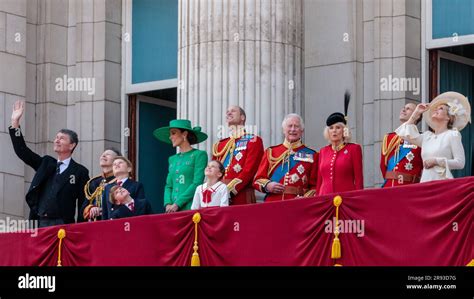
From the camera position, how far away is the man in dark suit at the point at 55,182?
93.2 feet

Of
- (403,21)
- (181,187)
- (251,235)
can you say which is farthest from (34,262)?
A: (403,21)

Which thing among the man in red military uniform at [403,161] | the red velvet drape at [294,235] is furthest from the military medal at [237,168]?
the man in red military uniform at [403,161]

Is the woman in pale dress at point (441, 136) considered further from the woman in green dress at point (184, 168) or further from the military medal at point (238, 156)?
the woman in green dress at point (184, 168)

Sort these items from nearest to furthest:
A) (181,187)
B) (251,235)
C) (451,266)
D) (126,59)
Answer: (451,266) < (251,235) < (181,187) < (126,59)

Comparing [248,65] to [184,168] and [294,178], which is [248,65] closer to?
[184,168]

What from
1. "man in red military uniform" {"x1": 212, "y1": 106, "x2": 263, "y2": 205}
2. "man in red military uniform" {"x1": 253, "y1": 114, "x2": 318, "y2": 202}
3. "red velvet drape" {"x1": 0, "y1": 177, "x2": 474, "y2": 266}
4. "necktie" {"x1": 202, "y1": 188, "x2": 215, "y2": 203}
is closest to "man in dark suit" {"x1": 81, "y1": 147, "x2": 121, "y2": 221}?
"red velvet drape" {"x1": 0, "y1": 177, "x2": 474, "y2": 266}

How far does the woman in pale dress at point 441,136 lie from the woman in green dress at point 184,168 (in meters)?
3.71

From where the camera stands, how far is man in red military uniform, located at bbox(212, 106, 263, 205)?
2675cm

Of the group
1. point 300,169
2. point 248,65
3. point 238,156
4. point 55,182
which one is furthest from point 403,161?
point 55,182

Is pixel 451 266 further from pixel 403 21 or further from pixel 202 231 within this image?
pixel 403 21

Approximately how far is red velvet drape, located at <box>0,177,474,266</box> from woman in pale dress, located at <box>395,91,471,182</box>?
108cm

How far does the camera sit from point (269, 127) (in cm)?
2822

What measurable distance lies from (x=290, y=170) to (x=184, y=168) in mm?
1903

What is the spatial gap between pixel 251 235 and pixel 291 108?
4.27m
